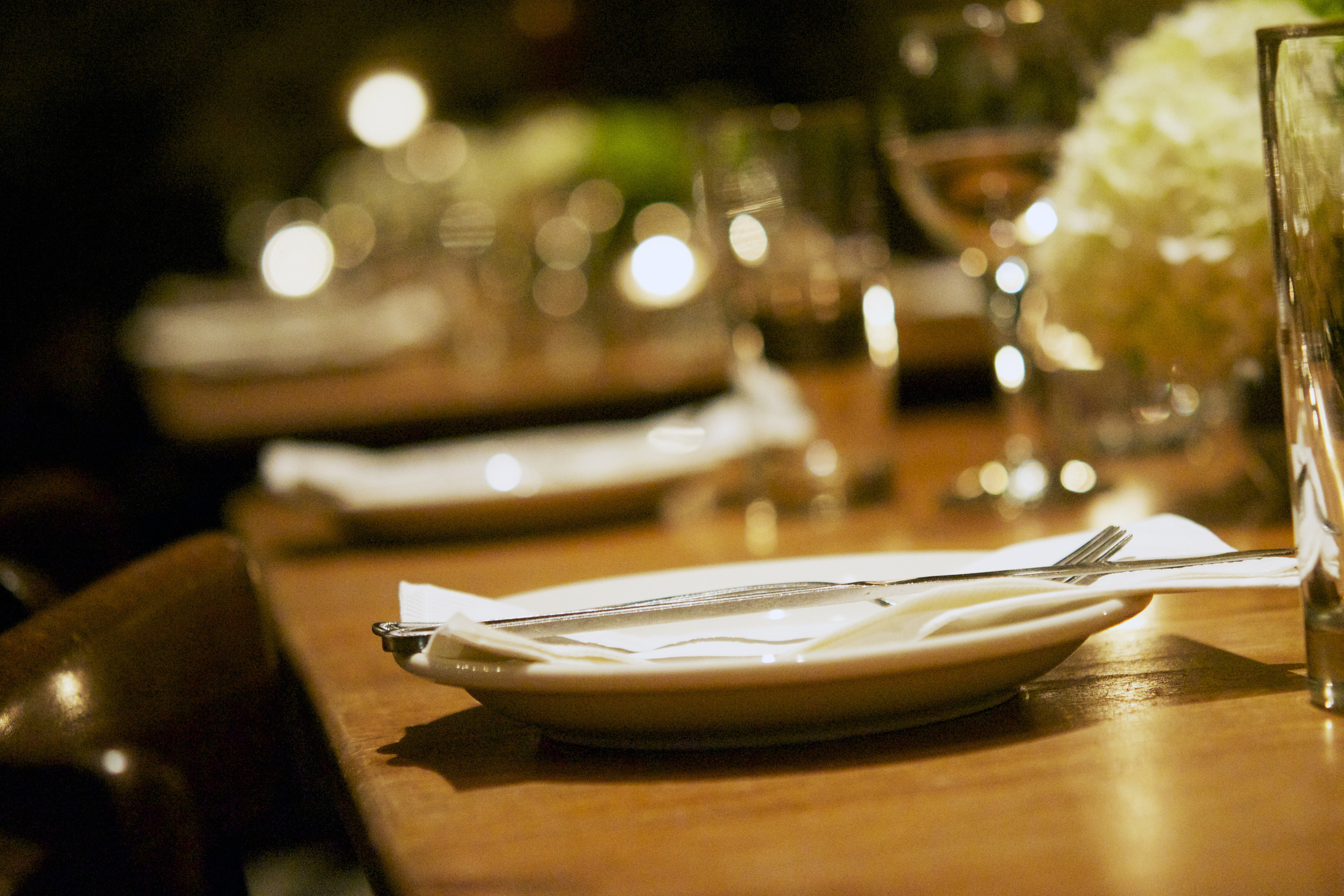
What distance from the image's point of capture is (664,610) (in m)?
0.45

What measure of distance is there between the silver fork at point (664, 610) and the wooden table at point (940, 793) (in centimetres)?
4

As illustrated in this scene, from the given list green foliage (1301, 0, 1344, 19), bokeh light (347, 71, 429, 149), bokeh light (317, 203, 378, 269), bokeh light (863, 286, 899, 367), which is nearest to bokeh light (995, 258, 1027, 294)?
bokeh light (863, 286, 899, 367)

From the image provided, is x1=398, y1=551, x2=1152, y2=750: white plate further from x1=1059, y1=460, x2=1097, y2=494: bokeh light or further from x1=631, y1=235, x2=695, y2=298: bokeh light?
x1=631, y1=235, x2=695, y2=298: bokeh light

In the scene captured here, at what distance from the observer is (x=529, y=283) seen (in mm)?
2955

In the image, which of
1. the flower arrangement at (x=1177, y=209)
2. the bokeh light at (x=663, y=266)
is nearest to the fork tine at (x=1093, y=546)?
the flower arrangement at (x=1177, y=209)

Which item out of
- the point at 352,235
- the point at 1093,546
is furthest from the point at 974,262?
the point at 352,235

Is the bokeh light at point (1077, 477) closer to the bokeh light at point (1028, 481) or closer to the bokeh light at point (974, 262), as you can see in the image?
the bokeh light at point (1028, 481)

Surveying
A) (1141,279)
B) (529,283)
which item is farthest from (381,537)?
(529,283)

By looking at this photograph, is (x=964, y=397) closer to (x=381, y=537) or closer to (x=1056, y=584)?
(x=381, y=537)

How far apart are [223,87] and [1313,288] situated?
744cm

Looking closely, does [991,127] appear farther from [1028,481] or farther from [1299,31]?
[1299,31]

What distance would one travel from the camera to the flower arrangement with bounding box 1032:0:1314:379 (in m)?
0.73

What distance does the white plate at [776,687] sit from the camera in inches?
15.1

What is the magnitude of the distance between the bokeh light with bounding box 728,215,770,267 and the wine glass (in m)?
0.12
